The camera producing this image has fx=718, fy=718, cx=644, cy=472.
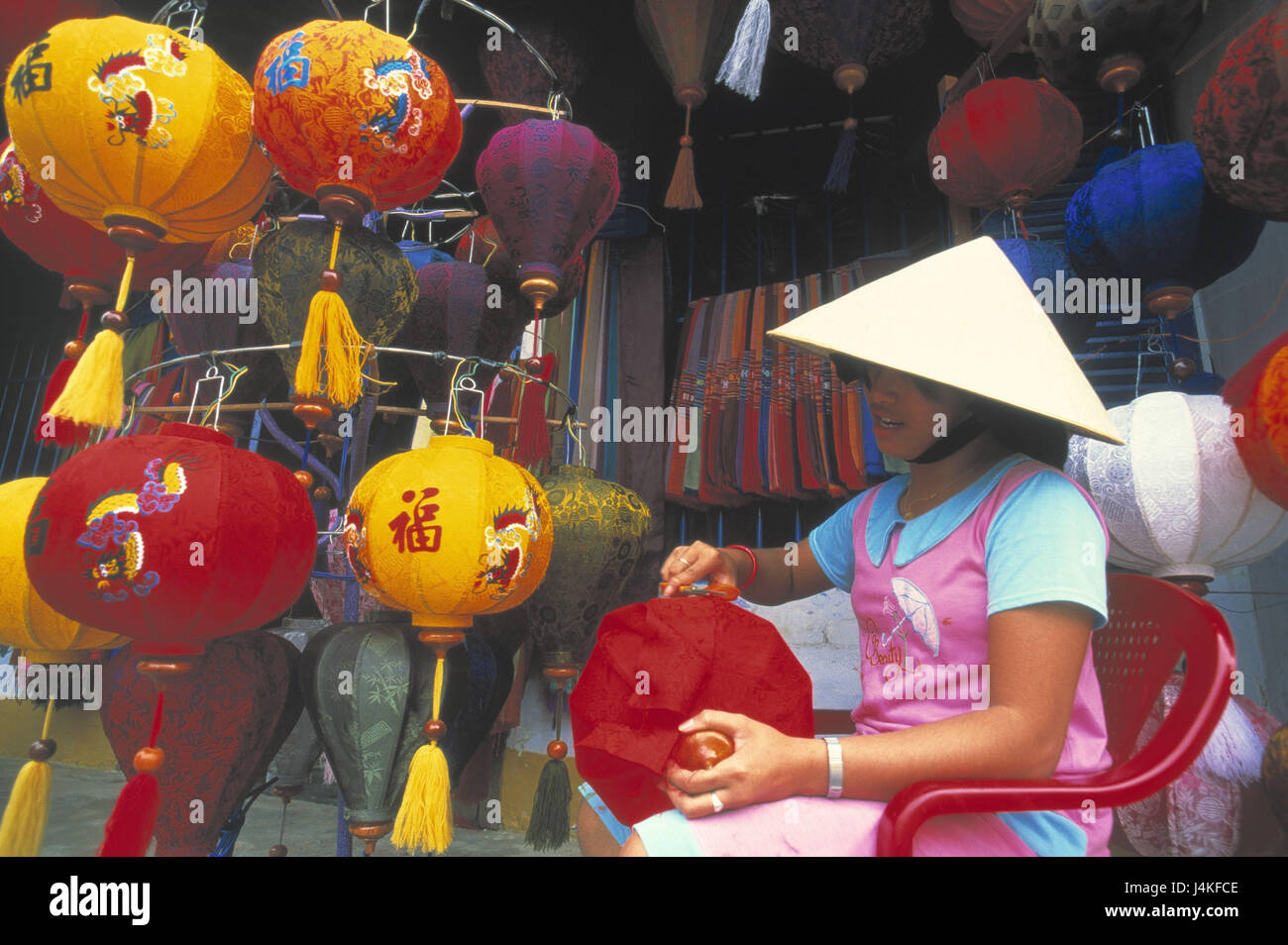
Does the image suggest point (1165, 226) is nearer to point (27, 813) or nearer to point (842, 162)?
point (842, 162)

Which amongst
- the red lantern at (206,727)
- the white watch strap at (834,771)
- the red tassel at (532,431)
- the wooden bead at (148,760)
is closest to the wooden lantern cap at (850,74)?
the red tassel at (532,431)

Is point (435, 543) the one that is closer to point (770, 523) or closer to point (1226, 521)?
point (1226, 521)

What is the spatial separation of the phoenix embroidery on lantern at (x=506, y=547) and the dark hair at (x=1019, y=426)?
0.83 m

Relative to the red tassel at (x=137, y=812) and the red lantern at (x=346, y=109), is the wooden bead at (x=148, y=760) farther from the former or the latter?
the red lantern at (x=346, y=109)

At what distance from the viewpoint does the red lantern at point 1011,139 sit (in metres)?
2.21

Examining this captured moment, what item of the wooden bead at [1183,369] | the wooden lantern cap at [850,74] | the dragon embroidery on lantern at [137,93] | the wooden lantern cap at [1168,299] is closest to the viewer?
the dragon embroidery on lantern at [137,93]

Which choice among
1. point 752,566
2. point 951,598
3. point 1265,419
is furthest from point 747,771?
point 1265,419

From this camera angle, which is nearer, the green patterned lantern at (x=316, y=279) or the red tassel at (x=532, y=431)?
the green patterned lantern at (x=316, y=279)

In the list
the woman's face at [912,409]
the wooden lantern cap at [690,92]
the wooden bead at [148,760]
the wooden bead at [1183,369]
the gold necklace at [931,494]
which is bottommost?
the wooden bead at [148,760]

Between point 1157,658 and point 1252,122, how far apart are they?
1.13 meters

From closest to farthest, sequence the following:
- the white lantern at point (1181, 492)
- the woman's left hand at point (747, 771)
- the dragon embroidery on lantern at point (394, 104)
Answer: the woman's left hand at point (747, 771) < the dragon embroidery on lantern at point (394, 104) < the white lantern at point (1181, 492)

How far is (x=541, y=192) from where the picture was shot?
1.87 meters

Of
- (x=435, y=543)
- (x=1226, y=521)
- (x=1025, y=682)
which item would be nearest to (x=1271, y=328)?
(x=1226, y=521)
